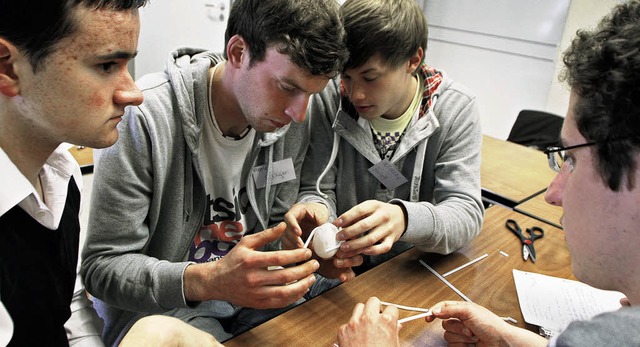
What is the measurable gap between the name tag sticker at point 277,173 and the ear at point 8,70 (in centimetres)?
78

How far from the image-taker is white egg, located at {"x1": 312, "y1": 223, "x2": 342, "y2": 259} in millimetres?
1156

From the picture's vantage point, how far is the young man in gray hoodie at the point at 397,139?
4.46ft

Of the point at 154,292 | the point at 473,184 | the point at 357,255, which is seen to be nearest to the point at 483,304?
the point at 357,255

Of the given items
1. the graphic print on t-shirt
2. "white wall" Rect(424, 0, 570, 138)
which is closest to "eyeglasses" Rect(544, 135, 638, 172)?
the graphic print on t-shirt

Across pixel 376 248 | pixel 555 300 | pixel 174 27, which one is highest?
pixel 174 27

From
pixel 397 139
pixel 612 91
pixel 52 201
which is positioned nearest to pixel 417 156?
pixel 397 139

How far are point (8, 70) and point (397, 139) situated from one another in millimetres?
1165

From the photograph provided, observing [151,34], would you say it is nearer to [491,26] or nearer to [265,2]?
[265,2]

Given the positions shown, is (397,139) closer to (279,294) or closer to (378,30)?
(378,30)

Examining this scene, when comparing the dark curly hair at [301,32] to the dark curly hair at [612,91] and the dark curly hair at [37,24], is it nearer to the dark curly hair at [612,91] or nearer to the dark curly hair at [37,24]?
the dark curly hair at [37,24]

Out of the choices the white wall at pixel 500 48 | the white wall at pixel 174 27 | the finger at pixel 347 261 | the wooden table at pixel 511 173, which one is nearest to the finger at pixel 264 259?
the finger at pixel 347 261

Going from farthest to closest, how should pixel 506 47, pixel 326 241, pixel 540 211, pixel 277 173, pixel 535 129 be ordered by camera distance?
pixel 506 47
pixel 535 129
pixel 540 211
pixel 277 173
pixel 326 241

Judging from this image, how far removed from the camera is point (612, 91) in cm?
67

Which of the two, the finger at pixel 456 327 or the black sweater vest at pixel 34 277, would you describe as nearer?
the black sweater vest at pixel 34 277
